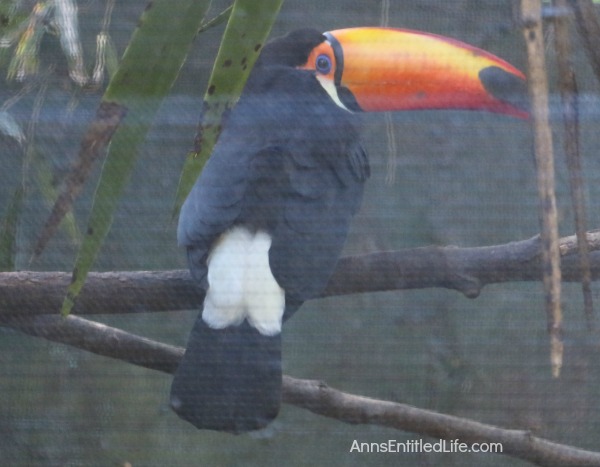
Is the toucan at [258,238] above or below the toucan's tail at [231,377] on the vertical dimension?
above

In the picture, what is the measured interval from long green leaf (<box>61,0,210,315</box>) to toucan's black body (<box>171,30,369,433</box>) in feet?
0.59

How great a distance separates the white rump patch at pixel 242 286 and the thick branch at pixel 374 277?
0.04m

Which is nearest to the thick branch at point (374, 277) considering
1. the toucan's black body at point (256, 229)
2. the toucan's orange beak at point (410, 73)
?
the toucan's black body at point (256, 229)

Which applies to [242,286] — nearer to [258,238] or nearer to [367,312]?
[258,238]

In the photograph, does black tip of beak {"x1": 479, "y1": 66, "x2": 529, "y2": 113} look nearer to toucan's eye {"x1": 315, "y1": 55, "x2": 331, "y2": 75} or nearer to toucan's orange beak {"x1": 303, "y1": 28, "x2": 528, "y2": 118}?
toucan's orange beak {"x1": 303, "y1": 28, "x2": 528, "y2": 118}

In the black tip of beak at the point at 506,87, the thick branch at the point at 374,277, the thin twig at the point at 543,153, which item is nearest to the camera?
the thin twig at the point at 543,153

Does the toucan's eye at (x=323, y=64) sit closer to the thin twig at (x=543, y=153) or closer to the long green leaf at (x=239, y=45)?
the long green leaf at (x=239, y=45)


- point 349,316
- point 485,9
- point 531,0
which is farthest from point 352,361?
point 531,0

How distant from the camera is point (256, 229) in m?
0.74

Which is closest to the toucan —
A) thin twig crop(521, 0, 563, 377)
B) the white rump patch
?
the white rump patch

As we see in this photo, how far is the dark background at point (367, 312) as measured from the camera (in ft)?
2.50

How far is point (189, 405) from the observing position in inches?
30.3

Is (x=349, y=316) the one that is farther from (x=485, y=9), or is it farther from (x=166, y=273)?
(x=485, y=9)

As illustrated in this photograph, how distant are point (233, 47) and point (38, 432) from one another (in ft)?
1.55
